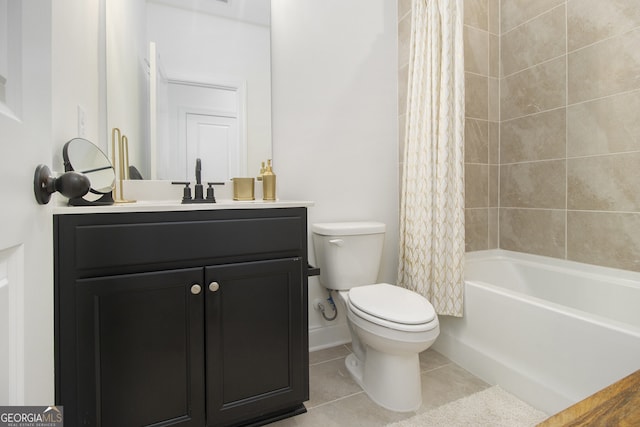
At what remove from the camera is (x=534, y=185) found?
6.57 ft

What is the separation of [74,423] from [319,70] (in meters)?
1.96

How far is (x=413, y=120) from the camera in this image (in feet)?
6.11

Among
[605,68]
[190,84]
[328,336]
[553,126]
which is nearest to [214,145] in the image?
[190,84]

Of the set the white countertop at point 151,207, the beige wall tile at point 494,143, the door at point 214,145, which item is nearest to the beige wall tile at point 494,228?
the beige wall tile at point 494,143

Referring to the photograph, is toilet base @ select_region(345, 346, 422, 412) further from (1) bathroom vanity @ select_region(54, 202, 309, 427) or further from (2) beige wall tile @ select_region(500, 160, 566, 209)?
(2) beige wall tile @ select_region(500, 160, 566, 209)

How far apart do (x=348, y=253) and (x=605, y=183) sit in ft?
4.71

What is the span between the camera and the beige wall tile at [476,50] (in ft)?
6.91

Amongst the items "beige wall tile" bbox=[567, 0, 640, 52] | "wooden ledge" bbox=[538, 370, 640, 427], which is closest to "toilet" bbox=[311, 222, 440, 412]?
"wooden ledge" bbox=[538, 370, 640, 427]

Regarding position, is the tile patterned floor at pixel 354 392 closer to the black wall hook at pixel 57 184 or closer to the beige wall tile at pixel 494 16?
the black wall hook at pixel 57 184

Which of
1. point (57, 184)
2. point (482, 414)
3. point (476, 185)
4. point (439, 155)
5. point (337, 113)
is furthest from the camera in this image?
point (476, 185)

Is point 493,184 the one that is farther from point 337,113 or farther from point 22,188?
point 22,188

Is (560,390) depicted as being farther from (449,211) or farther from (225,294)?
(225,294)

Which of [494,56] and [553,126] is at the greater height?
[494,56]

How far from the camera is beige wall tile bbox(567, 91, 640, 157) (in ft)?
5.12
